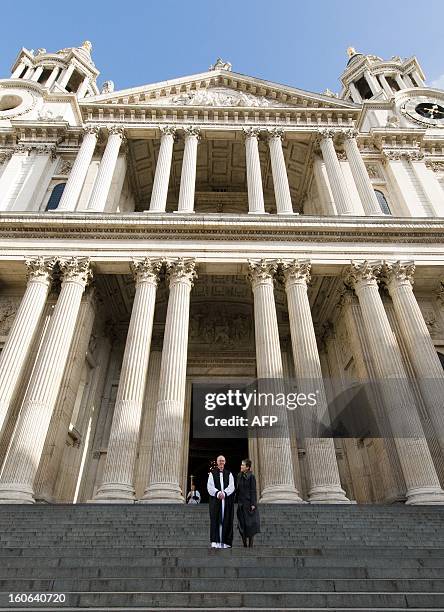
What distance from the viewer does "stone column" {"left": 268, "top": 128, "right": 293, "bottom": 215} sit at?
63.0 feet

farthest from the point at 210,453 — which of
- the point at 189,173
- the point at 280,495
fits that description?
the point at 189,173

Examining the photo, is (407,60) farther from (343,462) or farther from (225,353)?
(343,462)

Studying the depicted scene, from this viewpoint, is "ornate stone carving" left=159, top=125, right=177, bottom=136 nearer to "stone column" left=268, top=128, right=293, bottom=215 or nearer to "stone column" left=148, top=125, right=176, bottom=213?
"stone column" left=148, top=125, right=176, bottom=213

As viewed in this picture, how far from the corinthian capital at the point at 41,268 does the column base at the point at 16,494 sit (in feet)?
24.9

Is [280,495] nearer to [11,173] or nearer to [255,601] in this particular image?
[255,601]

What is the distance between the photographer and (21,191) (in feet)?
67.5

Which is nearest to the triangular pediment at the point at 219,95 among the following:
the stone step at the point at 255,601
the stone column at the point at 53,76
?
the stone column at the point at 53,76

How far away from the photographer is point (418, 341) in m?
15.3

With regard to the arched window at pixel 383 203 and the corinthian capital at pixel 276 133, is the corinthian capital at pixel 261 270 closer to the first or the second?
the arched window at pixel 383 203

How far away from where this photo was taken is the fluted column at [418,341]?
549 inches

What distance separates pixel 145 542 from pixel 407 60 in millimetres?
43703

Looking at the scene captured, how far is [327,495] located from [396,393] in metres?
4.27

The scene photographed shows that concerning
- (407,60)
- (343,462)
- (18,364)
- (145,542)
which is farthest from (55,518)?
(407,60)

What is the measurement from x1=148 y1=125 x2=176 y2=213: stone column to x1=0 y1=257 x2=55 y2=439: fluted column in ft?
17.8
